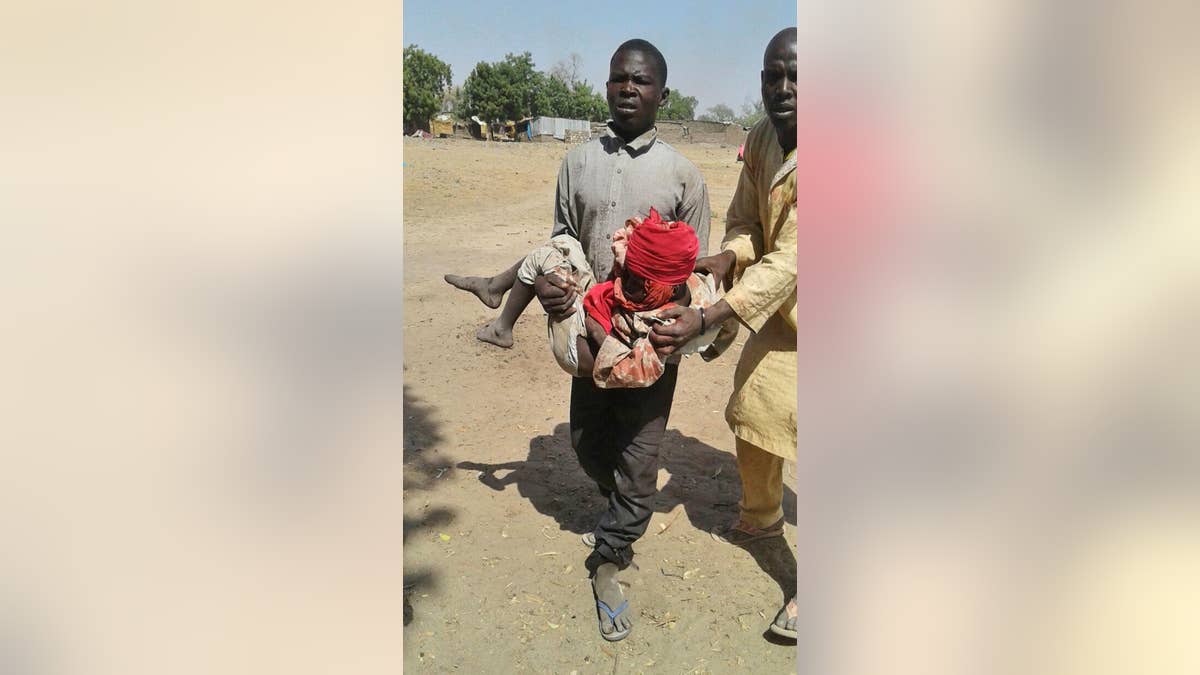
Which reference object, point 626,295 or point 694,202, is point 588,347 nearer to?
point 626,295

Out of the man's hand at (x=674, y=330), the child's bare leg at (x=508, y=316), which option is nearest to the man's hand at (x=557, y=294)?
the child's bare leg at (x=508, y=316)

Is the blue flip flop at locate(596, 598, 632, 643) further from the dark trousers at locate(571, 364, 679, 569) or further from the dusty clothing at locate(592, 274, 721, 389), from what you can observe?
the dusty clothing at locate(592, 274, 721, 389)

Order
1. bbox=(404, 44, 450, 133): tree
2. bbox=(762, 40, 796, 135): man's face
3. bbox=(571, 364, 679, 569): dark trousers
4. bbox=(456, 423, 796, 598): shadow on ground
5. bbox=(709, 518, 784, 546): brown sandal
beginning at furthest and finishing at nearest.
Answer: bbox=(404, 44, 450, 133): tree, bbox=(456, 423, 796, 598): shadow on ground, bbox=(709, 518, 784, 546): brown sandal, bbox=(571, 364, 679, 569): dark trousers, bbox=(762, 40, 796, 135): man's face

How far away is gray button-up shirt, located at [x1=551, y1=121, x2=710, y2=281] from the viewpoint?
260 cm

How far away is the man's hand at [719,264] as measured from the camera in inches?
101

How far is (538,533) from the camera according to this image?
11.2 feet

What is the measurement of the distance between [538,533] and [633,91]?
199cm

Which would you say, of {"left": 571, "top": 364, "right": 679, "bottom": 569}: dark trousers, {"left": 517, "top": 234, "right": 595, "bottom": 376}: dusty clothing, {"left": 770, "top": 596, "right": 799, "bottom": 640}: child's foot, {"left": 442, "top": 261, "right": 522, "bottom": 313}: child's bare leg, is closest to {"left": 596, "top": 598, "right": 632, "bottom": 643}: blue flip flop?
{"left": 571, "top": 364, "right": 679, "bottom": 569}: dark trousers

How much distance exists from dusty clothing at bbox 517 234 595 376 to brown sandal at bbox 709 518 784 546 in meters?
1.36

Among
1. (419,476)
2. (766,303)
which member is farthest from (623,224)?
(419,476)

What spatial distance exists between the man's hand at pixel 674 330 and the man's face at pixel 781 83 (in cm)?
69
